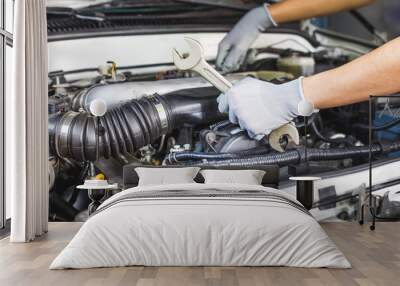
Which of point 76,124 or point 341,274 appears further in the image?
point 76,124

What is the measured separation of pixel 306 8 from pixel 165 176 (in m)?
2.81

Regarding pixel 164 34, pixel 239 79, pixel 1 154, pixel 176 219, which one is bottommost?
pixel 176 219

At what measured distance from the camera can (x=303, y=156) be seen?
7.68 meters

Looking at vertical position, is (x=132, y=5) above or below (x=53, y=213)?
above

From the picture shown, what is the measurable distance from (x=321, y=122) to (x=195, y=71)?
1704mm

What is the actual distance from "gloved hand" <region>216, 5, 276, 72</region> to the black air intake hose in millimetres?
442

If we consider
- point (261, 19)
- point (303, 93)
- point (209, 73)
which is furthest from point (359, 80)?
point (209, 73)

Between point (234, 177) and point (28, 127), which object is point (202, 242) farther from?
point (28, 127)

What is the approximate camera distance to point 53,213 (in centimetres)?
780

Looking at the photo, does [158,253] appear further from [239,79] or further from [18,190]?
[239,79]

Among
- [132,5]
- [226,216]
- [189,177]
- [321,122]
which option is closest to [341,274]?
[226,216]

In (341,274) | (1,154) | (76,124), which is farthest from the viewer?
(76,124)

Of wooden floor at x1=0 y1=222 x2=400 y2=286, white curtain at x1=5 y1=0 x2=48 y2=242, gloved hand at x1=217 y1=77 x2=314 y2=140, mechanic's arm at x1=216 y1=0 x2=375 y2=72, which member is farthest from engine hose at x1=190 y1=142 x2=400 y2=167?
wooden floor at x1=0 y1=222 x2=400 y2=286

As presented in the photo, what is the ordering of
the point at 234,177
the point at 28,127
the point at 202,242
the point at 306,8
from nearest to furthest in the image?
the point at 202,242 < the point at 28,127 < the point at 234,177 < the point at 306,8
